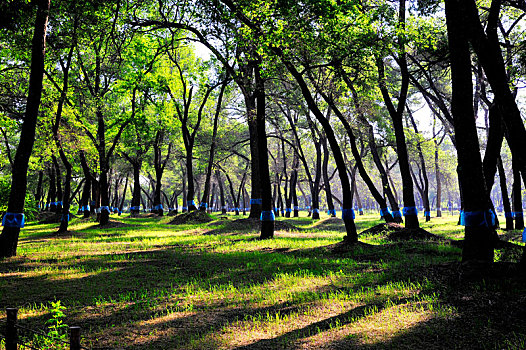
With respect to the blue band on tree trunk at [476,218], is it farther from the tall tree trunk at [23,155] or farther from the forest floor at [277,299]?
the tall tree trunk at [23,155]

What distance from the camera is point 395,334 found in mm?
4348

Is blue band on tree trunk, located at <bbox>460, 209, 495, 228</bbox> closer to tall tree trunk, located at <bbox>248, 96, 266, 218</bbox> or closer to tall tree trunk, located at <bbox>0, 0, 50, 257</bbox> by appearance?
tall tree trunk, located at <bbox>0, 0, 50, 257</bbox>

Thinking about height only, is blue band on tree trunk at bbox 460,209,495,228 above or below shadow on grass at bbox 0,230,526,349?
above

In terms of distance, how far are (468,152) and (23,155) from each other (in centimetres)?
1117

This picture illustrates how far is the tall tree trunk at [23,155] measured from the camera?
33.7 ft

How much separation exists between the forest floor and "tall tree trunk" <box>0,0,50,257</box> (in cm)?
72

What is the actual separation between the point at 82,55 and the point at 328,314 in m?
22.8

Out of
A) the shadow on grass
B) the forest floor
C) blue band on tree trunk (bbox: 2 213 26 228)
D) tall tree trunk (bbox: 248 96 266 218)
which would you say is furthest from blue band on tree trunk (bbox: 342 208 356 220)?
blue band on tree trunk (bbox: 2 213 26 228)

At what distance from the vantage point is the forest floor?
4410 mm

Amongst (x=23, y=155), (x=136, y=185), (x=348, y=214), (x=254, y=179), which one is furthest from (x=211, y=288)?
(x=136, y=185)

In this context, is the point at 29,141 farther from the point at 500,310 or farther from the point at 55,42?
the point at 500,310

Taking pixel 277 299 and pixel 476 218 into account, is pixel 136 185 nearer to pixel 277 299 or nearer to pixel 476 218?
pixel 277 299

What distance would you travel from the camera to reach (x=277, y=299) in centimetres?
608

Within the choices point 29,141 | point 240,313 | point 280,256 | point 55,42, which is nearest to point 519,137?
point 240,313
